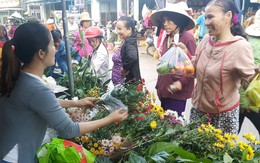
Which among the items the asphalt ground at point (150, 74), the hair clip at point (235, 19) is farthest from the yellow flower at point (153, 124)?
the asphalt ground at point (150, 74)

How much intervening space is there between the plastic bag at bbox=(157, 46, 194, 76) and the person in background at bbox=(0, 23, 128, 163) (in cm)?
100

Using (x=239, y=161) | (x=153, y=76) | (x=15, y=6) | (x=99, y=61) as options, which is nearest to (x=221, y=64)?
(x=239, y=161)

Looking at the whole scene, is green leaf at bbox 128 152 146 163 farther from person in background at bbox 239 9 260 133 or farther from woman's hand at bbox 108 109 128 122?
person in background at bbox 239 9 260 133

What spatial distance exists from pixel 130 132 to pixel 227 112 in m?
0.80

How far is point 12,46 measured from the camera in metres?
1.38

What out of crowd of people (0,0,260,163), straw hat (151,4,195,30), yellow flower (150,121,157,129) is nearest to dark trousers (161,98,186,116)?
crowd of people (0,0,260,163)

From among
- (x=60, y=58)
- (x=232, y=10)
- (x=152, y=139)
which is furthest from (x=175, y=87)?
(x=60, y=58)

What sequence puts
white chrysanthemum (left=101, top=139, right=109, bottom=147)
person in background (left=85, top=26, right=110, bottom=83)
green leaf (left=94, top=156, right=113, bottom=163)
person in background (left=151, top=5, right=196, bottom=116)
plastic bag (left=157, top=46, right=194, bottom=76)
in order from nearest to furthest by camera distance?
green leaf (left=94, top=156, right=113, bottom=163) → white chrysanthemum (left=101, top=139, right=109, bottom=147) → plastic bag (left=157, top=46, right=194, bottom=76) → person in background (left=151, top=5, right=196, bottom=116) → person in background (left=85, top=26, right=110, bottom=83)

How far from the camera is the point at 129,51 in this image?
10.4 ft

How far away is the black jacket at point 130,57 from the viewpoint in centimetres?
316

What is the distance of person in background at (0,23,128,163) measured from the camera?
1.33 m

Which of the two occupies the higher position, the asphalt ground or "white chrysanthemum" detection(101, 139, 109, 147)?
"white chrysanthemum" detection(101, 139, 109, 147)

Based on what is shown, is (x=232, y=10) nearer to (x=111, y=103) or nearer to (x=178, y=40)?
(x=178, y=40)

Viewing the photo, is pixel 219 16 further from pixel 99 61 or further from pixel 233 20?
pixel 99 61
